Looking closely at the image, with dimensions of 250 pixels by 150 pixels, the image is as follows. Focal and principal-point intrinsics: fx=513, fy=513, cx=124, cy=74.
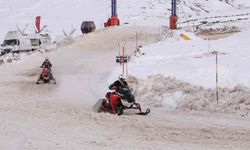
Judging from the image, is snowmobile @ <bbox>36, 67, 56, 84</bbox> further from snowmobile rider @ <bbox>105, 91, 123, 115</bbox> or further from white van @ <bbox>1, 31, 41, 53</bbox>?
white van @ <bbox>1, 31, 41, 53</bbox>

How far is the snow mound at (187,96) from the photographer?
1473cm

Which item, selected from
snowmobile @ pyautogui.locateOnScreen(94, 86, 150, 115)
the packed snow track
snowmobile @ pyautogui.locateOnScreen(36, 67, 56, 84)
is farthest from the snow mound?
snowmobile @ pyautogui.locateOnScreen(36, 67, 56, 84)

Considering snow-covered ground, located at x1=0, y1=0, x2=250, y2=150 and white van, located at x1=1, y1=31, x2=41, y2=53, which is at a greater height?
white van, located at x1=1, y1=31, x2=41, y2=53

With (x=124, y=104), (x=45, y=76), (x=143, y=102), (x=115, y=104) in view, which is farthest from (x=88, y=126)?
(x=45, y=76)

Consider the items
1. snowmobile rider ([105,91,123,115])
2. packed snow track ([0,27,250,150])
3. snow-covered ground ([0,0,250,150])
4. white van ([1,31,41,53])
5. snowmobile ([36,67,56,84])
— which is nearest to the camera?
packed snow track ([0,27,250,150])

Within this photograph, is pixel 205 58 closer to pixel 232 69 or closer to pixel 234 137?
pixel 232 69

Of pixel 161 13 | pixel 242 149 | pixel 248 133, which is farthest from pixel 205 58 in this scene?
pixel 161 13

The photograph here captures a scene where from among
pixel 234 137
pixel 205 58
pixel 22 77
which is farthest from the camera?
pixel 22 77

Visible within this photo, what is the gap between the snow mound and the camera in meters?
14.7

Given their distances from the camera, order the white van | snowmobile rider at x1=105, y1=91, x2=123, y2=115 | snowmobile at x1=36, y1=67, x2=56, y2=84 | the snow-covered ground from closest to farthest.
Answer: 1. the snow-covered ground
2. snowmobile rider at x1=105, y1=91, x2=123, y2=115
3. snowmobile at x1=36, y1=67, x2=56, y2=84
4. the white van

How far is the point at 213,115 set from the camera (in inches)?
566

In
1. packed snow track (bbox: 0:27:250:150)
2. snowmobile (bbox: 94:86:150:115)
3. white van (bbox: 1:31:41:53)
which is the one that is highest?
white van (bbox: 1:31:41:53)

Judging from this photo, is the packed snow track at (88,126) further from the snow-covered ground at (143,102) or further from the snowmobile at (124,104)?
the snowmobile at (124,104)

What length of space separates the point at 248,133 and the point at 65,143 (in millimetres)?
4265
